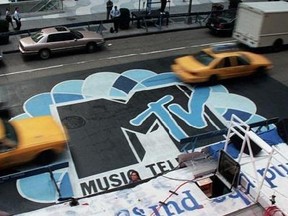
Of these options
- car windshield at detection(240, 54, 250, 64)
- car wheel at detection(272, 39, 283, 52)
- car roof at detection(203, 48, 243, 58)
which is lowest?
car wheel at detection(272, 39, 283, 52)

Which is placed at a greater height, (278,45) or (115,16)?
(115,16)

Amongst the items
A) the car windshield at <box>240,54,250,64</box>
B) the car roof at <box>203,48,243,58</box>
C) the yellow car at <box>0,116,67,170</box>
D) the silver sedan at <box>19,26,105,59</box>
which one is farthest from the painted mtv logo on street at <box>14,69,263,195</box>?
the silver sedan at <box>19,26,105,59</box>

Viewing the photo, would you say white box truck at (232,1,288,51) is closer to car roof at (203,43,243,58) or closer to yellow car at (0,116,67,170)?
car roof at (203,43,243,58)

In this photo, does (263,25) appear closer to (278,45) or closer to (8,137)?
(278,45)

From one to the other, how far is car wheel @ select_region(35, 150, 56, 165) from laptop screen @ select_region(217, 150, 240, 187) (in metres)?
5.85

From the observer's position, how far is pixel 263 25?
2195cm

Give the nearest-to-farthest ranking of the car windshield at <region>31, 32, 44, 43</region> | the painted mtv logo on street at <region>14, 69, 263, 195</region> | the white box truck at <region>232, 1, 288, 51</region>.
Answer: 1. the painted mtv logo on street at <region>14, 69, 263, 195</region>
2. the car windshield at <region>31, 32, 44, 43</region>
3. the white box truck at <region>232, 1, 288, 51</region>

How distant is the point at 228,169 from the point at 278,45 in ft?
50.0

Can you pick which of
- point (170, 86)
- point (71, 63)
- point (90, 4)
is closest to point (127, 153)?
point (170, 86)

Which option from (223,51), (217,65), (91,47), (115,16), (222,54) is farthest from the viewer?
(115,16)

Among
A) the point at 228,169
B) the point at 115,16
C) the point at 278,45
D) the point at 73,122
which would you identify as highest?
the point at 115,16

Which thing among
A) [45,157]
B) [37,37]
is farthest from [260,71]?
[45,157]

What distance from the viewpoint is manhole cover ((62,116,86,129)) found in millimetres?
15859

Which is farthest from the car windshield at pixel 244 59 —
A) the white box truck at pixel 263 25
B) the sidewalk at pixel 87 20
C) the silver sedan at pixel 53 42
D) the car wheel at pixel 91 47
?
the car wheel at pixel 91 47
